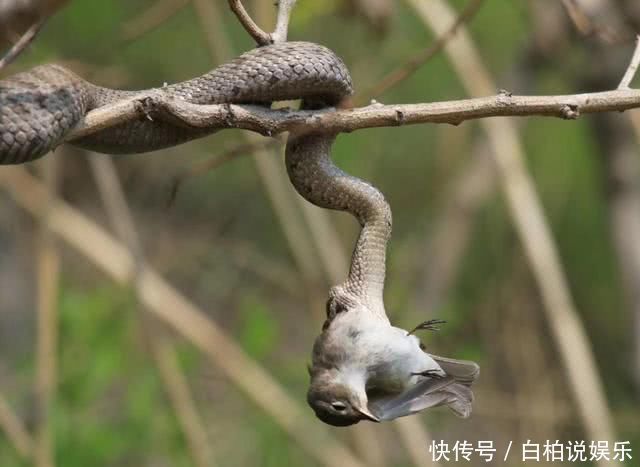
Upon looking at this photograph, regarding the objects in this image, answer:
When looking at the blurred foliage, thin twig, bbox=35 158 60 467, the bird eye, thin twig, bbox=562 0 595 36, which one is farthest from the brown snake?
thin twig, bbox=35 158 60 467

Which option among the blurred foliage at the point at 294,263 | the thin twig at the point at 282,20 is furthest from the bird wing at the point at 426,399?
the blurred foliage at the point at 294,263

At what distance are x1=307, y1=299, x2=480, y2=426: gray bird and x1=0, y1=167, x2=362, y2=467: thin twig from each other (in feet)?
6.99

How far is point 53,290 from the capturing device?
10.3 ft

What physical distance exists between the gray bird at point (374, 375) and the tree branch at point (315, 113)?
0.88 ft

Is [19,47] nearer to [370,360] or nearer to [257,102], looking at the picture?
[257,102]

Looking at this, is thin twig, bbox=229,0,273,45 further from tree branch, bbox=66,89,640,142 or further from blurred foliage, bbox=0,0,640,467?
blurred foliage, bbox=0,0,640,467

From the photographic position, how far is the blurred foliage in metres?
3.48

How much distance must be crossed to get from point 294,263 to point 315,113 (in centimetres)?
319

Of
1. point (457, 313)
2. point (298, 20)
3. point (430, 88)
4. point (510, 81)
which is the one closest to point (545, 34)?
point (510, 81)

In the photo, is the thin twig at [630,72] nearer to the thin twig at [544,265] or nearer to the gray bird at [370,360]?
the gray bird at [370,360]

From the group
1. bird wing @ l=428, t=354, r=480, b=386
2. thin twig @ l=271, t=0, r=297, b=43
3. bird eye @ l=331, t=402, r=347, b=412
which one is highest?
thin twig @ l=271, t=0, r=297, b=43

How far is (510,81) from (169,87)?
3.15m

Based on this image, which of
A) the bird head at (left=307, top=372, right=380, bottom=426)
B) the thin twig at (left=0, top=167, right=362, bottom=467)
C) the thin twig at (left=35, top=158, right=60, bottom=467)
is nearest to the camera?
the bird head at (left=307, top=372, right=380, bottom=426)

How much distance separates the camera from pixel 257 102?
1425 mm
